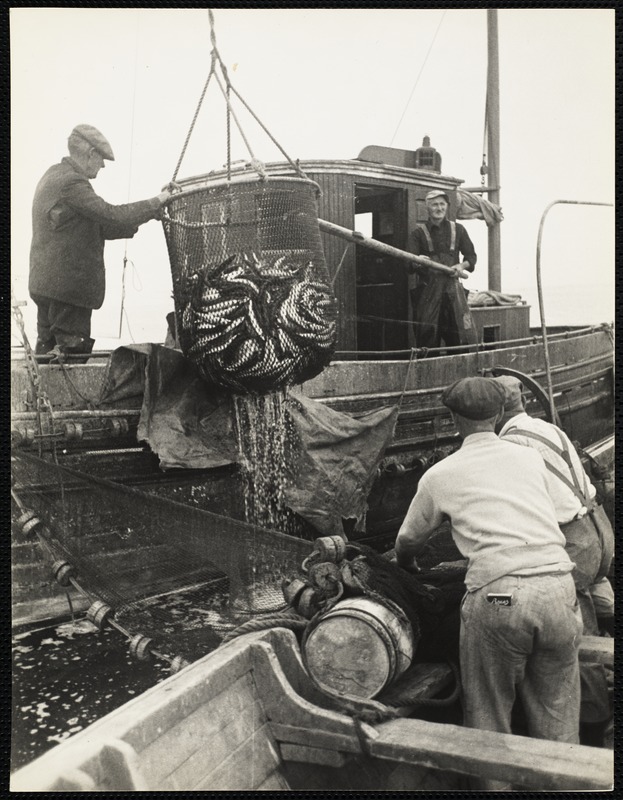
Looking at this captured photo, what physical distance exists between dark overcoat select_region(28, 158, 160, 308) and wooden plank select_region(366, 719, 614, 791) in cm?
344

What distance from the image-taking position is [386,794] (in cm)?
267

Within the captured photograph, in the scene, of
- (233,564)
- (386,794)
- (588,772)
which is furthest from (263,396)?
(588,772)

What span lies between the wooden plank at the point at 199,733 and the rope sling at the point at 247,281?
1.80m

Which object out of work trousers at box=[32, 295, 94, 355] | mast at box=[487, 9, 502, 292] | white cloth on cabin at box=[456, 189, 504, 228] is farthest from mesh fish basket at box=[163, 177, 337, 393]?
mast at box=[487, 9, 502, 292]

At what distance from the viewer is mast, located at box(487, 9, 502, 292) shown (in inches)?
346

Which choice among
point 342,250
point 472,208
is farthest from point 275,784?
point 472,208

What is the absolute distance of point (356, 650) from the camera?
273cm

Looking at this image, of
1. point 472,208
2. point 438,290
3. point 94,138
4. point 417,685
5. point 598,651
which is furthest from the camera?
point 472,208

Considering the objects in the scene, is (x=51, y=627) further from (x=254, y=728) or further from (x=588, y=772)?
(x=588, y=772)

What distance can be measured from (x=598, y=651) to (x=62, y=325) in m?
3.80

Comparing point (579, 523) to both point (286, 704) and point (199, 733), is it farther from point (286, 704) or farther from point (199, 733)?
point (199, 733)

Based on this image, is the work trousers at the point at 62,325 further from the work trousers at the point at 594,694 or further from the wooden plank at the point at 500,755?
the work trousers at the point at 594,694

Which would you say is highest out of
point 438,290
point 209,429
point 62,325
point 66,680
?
point 438,290

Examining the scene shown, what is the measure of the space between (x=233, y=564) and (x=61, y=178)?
2673 mm
